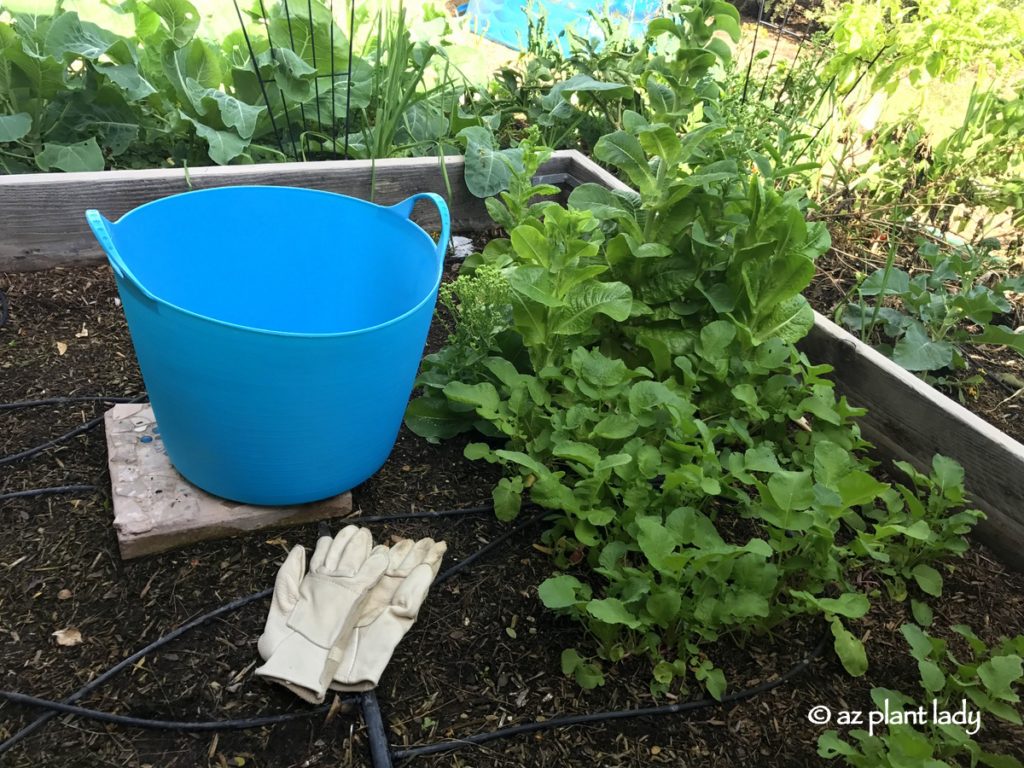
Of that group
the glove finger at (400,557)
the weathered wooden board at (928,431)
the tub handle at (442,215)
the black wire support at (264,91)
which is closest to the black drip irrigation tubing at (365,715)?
the glove finger at (400,557)

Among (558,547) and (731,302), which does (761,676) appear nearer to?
(558,547)

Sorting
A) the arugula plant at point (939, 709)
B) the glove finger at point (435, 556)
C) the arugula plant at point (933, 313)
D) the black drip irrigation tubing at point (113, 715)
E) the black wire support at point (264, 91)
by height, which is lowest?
the black drip irrigation tubing at point (113, 715)

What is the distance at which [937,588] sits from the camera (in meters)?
1.46

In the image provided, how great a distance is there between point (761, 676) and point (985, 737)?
0.38m

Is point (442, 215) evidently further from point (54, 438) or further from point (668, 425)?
point (54, 438)

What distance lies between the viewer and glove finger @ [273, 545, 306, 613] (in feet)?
4.34

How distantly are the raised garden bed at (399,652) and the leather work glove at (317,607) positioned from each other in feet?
0.18

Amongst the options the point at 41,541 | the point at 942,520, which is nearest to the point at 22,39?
the point at 41,541

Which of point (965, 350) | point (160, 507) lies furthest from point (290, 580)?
point (965, 350)

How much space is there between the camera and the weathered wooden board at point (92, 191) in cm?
185

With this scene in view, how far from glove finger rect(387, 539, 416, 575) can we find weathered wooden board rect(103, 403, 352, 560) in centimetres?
15

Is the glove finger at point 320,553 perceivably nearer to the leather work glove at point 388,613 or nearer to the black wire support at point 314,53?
the leather work glove at point 388,613

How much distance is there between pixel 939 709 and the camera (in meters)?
1.27

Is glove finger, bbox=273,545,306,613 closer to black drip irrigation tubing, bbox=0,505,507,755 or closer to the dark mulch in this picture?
black drip irrigation tubing, bbox=0,505,507,755
